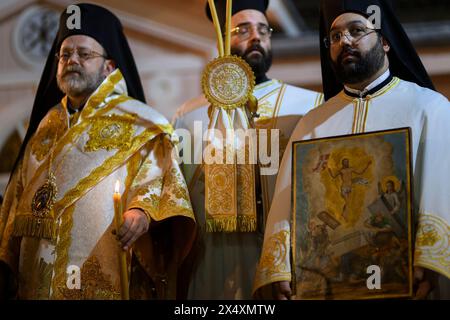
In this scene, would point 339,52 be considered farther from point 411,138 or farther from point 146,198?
point 146,198

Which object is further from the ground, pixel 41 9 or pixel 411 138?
pixel 41 9

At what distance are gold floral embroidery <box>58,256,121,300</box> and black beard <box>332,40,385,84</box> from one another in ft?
5.99

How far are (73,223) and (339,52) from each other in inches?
74.6

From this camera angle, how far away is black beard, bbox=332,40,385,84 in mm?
6004

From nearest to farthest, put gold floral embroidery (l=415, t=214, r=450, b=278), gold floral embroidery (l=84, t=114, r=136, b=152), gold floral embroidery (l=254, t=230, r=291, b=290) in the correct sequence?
gold floral embroidery (l=415, t=214, r=450, b=278) → gold floral embroidery (l=254, t=230, r=291, b=290) → gold floral embroidery (l=84, t=114, r=136, b=152)

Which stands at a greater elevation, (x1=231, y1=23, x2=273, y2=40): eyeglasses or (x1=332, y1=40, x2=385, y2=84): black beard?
(x1=231, y1=23, x2=273, y2=40): eyeglasses

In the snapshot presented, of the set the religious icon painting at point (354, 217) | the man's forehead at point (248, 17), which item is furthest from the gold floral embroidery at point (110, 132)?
the religious icon painting at point (354, 217)

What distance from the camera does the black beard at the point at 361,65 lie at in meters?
6.00

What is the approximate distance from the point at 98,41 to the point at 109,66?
0.18 m

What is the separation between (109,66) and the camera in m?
7.08

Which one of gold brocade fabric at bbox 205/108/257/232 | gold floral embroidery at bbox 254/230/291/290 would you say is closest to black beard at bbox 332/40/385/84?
gold brocade fabric at bbox 205/108/257/232

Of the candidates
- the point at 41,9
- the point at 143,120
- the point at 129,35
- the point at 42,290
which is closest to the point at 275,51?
the point at 129,35

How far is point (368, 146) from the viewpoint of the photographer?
5.70 meters

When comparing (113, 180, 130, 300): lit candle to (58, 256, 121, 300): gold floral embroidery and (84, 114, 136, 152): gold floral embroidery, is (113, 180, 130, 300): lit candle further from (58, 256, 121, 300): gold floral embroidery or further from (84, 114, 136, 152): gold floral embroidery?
(84, 114, 136, 152): gold floral embroidery
